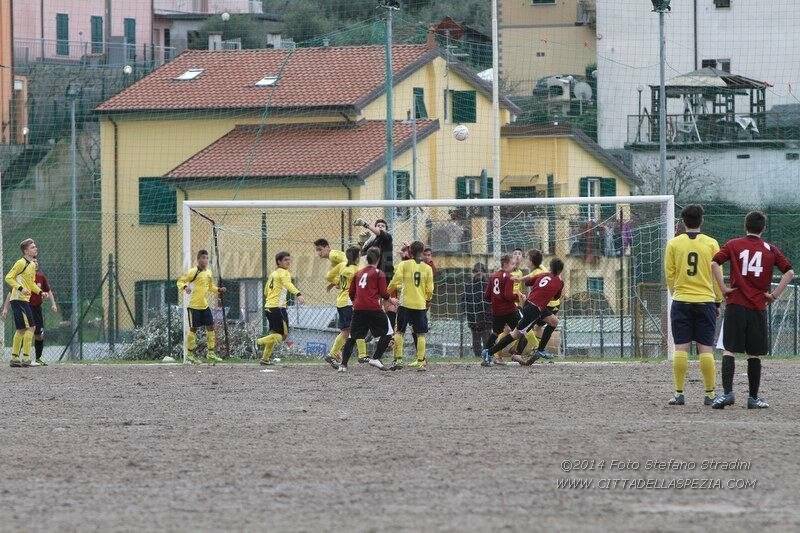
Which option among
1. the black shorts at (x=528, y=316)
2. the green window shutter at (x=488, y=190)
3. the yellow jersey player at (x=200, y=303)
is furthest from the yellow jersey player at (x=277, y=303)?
the green window shutter at (x=488, y=190)

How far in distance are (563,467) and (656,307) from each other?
43.3 ft

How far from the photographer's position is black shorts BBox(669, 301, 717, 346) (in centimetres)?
1251

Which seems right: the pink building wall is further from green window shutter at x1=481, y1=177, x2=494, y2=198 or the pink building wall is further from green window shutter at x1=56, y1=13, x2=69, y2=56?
green window shutter at x1=481, y1=177, x2=494, y2=198

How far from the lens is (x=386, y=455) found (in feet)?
31.4

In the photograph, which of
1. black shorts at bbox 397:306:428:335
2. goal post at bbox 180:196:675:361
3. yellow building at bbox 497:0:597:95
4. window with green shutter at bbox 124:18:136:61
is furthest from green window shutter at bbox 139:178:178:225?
window with green shutter at bbox 124:18:136:61

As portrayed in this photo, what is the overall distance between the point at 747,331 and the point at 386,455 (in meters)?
3.94

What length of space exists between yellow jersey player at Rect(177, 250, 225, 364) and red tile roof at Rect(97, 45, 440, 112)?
580 inches

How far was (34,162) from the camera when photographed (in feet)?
125

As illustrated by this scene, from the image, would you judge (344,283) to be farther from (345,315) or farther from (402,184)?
(402,184)

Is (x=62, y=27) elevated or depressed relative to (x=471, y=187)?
elevated

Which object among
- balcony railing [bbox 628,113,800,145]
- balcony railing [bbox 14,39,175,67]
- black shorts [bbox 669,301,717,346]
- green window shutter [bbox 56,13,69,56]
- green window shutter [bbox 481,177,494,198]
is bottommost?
black shorts [bbox 669,301,717,346]

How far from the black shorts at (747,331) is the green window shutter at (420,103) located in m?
25.6

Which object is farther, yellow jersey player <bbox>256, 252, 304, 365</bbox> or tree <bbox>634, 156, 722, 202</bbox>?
tree <bbox>634, 156, 722, 202</bbox>

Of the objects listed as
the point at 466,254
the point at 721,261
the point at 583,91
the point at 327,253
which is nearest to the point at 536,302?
the point at 327,253
